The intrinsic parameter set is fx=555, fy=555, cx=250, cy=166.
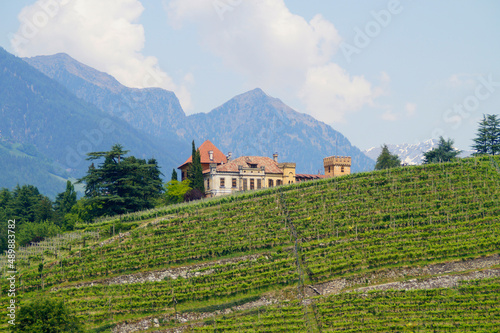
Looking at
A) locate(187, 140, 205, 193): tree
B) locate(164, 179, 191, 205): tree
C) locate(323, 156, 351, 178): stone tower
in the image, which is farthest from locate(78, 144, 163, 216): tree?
locate(323, 156, 351, 178): stone tower

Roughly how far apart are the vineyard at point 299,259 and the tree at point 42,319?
5.79 meters

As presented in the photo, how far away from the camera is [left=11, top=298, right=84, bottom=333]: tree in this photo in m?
35.6

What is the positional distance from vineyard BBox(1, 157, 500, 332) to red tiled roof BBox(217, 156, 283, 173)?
17.6 m

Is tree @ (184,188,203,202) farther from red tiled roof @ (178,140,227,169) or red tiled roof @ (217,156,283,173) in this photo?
red tiled roof @ (178,140,227,169)

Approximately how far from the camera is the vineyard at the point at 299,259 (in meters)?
41.5

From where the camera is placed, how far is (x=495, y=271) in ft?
148

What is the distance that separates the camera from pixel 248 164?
3140 inches

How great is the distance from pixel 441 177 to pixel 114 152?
132ft

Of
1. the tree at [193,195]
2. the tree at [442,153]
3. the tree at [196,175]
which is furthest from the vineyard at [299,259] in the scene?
the tree at [442,153]

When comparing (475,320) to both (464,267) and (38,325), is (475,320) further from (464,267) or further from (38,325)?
(38,325)

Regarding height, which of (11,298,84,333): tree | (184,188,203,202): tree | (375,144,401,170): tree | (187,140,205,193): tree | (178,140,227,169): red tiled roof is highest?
(178,140,227,169): red tiled roof

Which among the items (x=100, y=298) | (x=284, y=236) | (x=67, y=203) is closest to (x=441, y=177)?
(x=284, y=236)

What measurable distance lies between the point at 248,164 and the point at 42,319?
46860 mm

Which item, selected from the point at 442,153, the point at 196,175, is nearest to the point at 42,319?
the point at 196,175
